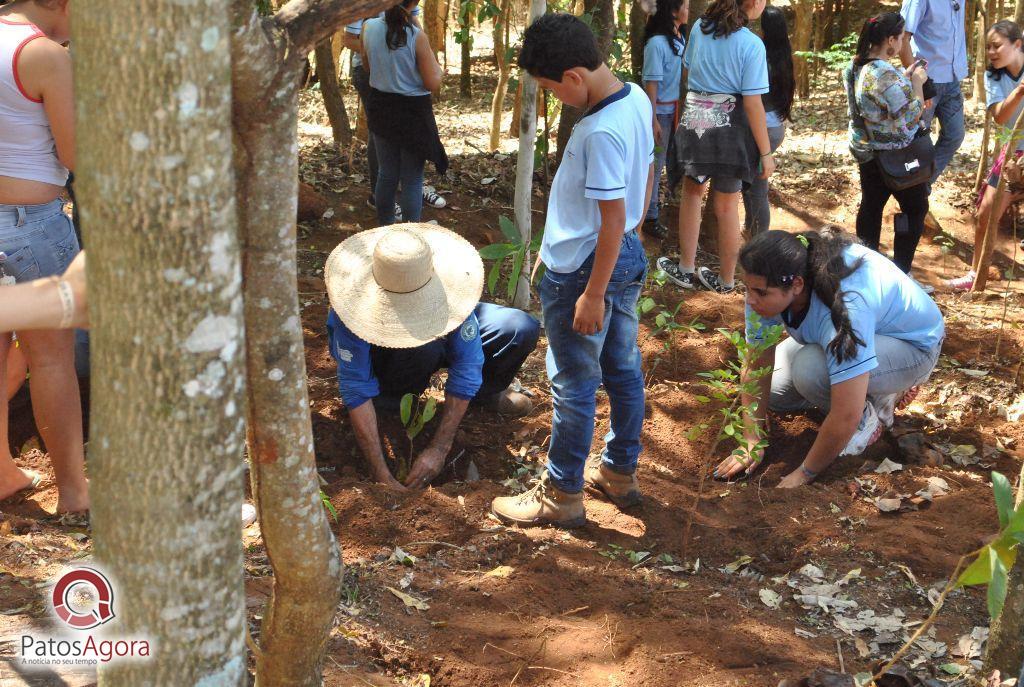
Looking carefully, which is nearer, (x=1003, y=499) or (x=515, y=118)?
(x=1003, y=499)

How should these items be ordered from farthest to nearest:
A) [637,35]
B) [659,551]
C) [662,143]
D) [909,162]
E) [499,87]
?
[499,87] → [637,35] → [662,143] → [909,162] → [659,551]

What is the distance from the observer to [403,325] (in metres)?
3.68

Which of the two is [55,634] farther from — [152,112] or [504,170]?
[504,170]

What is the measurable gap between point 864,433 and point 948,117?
10.2 ft

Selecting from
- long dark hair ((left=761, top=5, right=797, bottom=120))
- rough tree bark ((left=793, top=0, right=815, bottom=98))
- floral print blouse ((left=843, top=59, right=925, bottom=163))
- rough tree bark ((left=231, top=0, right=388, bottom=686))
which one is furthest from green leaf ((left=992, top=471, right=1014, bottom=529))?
rough tree bark ((left=793, top=0, right=815, bottom=98))

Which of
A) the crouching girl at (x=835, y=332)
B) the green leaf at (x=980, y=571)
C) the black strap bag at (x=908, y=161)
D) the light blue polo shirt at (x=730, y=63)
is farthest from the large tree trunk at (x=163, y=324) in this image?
the black strap bag at (x=908, y=161)

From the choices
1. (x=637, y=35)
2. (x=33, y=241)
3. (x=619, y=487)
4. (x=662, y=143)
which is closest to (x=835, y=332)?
(x=619, y=487)

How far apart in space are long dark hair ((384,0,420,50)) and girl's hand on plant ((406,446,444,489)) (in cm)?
262

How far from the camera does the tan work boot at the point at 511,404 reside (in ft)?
14.9

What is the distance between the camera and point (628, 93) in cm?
322

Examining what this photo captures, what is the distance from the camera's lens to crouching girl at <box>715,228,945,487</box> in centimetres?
363

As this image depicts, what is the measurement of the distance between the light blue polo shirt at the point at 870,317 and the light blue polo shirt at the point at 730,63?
5.14ft

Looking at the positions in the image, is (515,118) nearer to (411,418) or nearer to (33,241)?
(411,418)

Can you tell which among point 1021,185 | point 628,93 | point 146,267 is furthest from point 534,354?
point 146,267
